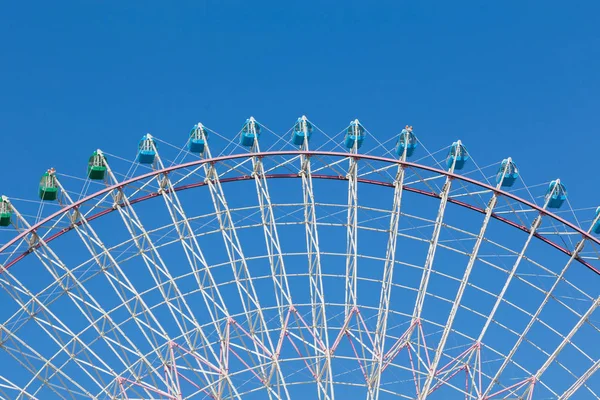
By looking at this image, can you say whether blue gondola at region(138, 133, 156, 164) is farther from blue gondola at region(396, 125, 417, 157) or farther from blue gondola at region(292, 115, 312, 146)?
blue gondola at region(396, 125, 417, 157)

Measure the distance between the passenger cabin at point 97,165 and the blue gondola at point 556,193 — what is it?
72.4 feet

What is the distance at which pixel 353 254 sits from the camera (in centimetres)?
7256

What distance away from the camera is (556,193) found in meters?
76.2

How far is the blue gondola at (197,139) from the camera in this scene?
7462 centimetres

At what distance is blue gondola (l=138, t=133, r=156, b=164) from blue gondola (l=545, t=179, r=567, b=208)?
19739mm

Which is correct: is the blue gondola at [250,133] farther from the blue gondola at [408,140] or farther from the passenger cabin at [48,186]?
the passenger cabin at [48,186]

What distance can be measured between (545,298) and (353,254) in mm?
9414

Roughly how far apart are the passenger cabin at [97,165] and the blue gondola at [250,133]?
23.5 feet

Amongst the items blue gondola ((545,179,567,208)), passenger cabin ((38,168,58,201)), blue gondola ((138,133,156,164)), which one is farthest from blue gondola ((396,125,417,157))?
passenger cabin ((38,168,58,201))

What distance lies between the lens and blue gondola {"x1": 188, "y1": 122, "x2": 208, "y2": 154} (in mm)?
74625

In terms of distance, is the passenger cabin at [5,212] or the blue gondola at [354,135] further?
the blue gondola at [354,135]

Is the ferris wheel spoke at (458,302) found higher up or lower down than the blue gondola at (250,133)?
lower down

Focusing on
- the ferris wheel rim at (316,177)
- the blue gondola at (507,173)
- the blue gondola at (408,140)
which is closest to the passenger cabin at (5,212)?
the ferris wheel rim at (316,177)

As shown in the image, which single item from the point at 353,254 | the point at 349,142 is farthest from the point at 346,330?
the point at 349,142
